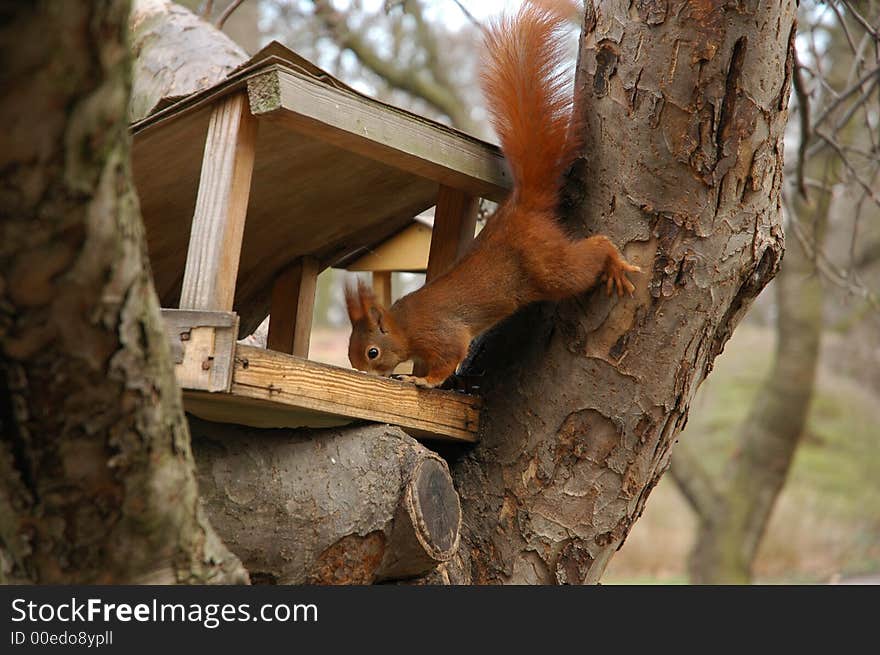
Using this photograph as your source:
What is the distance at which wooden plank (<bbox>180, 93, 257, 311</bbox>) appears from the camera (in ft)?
6.19

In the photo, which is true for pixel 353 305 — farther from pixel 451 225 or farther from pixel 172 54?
pixel 172 54

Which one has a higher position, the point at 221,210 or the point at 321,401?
the point at 221,210

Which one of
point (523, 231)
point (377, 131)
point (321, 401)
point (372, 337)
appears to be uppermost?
point (377, 131)

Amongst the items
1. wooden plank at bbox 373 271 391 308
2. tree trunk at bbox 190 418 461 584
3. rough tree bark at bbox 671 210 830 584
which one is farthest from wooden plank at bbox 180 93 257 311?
rough tree bark at bbox 671 210 830 584

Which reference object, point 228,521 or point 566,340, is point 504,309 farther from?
point 228,521

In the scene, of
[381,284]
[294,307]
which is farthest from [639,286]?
[381,284]

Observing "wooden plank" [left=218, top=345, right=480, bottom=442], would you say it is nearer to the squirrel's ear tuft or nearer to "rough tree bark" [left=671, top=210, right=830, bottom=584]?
the squirrel's ear tuft

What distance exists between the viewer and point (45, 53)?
86 centimetres

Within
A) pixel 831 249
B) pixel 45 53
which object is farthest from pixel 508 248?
pixel 831 249

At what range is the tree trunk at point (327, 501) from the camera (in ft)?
6.37

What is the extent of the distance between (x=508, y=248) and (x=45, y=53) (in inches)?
61.9

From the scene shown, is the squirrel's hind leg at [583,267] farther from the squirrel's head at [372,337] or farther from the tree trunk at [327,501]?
the squirrel's head at [372,337]

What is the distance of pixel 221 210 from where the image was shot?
1.92m

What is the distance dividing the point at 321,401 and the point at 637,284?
27.0 inches
